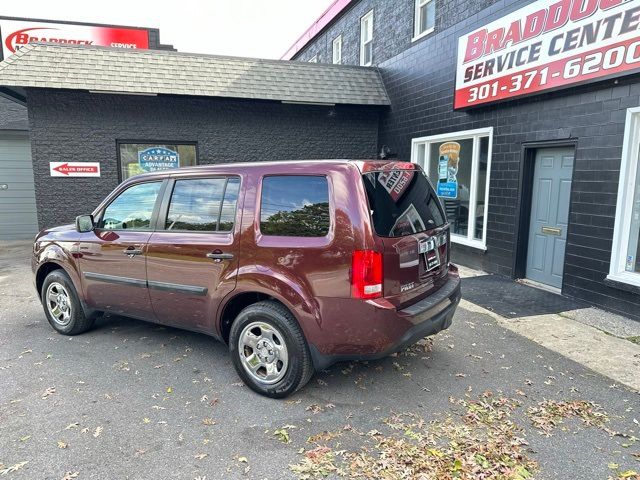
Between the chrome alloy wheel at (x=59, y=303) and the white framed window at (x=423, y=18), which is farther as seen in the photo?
the white framed window at (x=423, y=18)

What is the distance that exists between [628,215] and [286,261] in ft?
14.7

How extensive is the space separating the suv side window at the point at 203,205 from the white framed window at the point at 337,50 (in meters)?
11.9

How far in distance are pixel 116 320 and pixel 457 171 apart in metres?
6.43

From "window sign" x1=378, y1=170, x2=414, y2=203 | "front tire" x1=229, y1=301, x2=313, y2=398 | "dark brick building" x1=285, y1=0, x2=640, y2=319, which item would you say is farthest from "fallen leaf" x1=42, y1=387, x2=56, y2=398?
"dark brick building" x1=285, y1=0, x2=640, y2=319

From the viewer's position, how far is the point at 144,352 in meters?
4.27

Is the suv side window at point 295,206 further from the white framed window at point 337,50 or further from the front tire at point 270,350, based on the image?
the white framed window at point 337,50

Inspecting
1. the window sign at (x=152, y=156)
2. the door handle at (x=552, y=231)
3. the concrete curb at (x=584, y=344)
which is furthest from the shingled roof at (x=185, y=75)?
the concrete curb at (x=584, y=344)

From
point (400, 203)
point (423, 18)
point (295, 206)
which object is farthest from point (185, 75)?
point (400, 203)

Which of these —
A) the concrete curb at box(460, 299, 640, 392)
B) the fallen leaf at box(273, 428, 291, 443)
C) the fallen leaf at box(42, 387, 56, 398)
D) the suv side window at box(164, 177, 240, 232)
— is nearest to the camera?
the fallen leaf at box(273, 428, 291, 443)

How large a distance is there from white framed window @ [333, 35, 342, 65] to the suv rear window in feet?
39.2

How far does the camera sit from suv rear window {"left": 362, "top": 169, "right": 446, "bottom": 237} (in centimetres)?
311

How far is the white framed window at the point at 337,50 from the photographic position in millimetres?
14297

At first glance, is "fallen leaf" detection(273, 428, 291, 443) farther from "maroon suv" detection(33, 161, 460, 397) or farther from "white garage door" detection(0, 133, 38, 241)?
"white garage door" detection(0, 133, 38, 241)

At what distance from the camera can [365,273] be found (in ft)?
9.75
